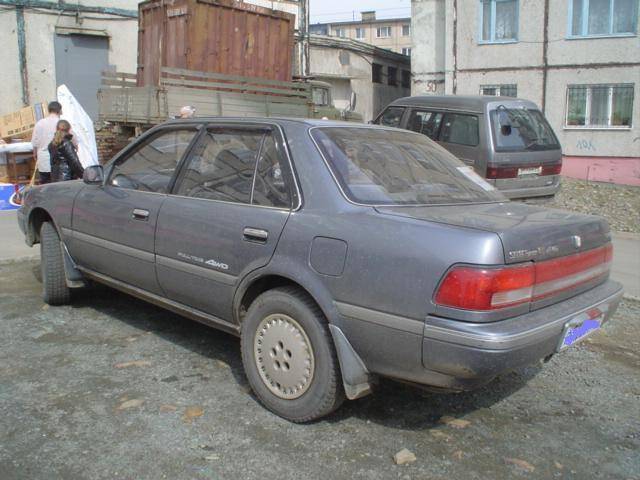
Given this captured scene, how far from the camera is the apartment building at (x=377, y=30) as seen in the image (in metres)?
70.0

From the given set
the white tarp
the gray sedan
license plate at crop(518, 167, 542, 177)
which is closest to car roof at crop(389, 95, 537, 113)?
license plate at crop(518, 167, 542, 177)

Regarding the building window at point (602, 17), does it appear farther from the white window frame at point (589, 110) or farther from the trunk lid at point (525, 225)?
the trunk lid at point (525, 225)

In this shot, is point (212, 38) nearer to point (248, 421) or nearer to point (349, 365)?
point (248, 421)

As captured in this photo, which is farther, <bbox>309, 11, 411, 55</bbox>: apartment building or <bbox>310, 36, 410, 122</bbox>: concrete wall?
<bbox>309, 11, 411, 55</bbox>: apartment building

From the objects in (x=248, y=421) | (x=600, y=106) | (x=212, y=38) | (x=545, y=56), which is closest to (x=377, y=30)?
(x=545, y=56)

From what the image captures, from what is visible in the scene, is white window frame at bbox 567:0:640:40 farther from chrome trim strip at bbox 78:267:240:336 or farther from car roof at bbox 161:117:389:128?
chrome trim strip at bbox 78:267:240:336

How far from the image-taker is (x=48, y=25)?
54.6ft

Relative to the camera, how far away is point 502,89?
19.3m

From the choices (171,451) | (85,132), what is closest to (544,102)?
(85,132)

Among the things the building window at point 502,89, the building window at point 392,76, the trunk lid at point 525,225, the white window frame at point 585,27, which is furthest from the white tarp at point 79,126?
the building window at point 392,76

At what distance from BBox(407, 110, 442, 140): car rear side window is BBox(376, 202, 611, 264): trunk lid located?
5.39 m

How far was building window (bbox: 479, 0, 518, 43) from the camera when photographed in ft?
62.4

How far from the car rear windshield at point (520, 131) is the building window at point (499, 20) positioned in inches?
449

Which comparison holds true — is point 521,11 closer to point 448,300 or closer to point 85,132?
point 85,132
